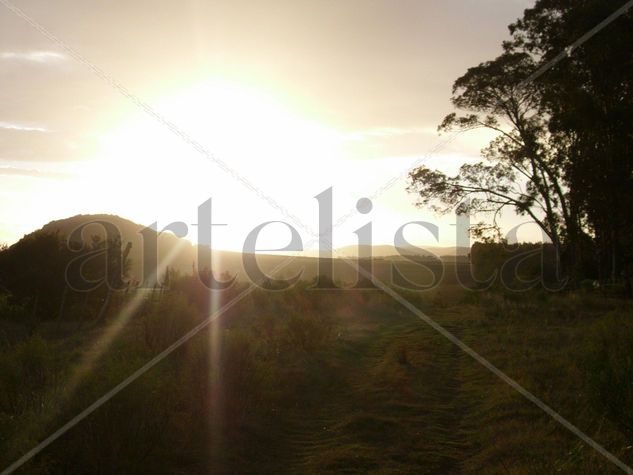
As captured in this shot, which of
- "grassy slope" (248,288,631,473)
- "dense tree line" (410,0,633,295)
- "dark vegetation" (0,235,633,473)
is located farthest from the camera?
"dense tree line" (410,0,633,295)

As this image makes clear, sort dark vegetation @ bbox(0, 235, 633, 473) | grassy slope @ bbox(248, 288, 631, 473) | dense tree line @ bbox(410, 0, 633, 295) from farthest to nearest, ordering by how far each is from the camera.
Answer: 1. dense tree line @ bbox(410, 0, 633, 295)
2. grassy slope @ bbox(248, 288, 631, 473)
3. dark vegetation @ bbox(0, 235, 633, 473)

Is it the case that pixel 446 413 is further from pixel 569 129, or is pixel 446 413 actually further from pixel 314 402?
pixel 569 129

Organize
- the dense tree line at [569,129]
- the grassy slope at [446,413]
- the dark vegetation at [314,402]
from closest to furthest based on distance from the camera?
the dark vegetation at [314,402] < the grassy slope at [446,413] < the dense tree line at [569,129]

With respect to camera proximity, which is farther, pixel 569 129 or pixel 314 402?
pixel 569 129

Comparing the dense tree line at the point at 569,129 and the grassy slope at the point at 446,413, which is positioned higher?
the dense tree line at the point at 569,129

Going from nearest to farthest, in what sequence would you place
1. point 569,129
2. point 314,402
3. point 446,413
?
point 446,413 → point 314,402 → point 569,129

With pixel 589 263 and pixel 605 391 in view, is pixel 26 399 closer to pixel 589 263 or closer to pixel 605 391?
pixel 605 391

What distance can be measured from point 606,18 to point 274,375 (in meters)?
18.8

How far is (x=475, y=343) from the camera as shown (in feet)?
58.9

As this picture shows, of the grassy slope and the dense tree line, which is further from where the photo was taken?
the dense tree line

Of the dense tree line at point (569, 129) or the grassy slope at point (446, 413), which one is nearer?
the grassy slope at point (446, 413)

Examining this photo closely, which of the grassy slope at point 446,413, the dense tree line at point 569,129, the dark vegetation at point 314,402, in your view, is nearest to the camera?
the dark vegetation at point 314,402

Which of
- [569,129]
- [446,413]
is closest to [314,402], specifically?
[446,413]

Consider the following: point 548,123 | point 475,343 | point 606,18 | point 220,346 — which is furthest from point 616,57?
point 220,346
